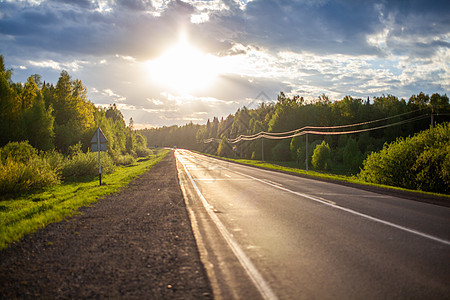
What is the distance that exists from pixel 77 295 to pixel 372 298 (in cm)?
359

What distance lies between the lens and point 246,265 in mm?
4684

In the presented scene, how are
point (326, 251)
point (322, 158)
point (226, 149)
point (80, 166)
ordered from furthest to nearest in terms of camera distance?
point (226, 149)
point (322, 158)
point (80, 166)
point (326, 251)

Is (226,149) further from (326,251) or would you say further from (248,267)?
(248,267)

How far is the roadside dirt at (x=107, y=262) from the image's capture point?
3850 millimetres

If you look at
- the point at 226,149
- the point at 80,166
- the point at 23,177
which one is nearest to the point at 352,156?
the point at 226,149

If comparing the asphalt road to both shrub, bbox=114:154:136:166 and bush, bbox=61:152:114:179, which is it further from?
shrub, bbox=114:154:136:166

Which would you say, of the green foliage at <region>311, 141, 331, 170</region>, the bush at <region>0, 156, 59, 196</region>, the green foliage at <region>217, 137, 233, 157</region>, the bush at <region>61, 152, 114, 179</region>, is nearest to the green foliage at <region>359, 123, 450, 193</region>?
the bush at <region>0, 156, 59, 196</region>

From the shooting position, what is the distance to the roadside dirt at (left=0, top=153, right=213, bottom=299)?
12.6ft

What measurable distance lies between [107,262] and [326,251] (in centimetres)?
373

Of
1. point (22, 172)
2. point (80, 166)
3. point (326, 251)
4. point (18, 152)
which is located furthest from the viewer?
point (80, 166)

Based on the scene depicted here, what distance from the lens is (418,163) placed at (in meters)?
15.9

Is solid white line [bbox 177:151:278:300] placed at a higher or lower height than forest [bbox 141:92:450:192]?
lower

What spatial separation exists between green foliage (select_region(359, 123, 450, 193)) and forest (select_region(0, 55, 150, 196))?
68.3 feet

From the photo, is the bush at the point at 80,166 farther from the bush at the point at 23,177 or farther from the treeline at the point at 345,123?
the treeline at the point at 345,123
